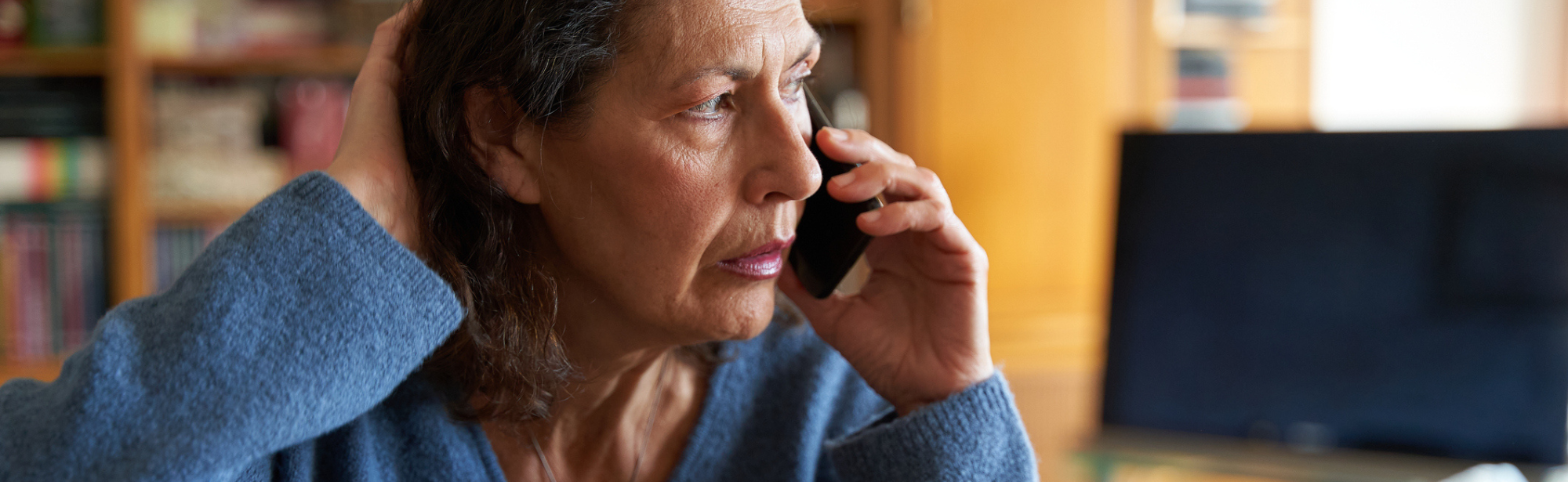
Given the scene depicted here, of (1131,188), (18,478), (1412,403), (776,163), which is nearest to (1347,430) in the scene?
(1412,403)

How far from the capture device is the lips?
0.92 m

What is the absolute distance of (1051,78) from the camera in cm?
264

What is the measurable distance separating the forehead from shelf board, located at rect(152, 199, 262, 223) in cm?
194

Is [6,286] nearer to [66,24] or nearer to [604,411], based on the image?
[66,24]

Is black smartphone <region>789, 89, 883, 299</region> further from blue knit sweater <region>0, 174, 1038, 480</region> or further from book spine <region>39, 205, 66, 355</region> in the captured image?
book spine <region>39, 205, 66, 355</region>

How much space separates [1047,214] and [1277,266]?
1269mm

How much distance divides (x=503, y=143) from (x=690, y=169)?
18 cm

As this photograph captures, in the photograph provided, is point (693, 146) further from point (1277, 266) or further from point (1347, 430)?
point (1347, 430)

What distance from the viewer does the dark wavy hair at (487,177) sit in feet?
2.76

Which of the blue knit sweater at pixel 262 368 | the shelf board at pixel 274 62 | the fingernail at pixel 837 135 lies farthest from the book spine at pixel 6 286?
the fingernail at pixel 837 135

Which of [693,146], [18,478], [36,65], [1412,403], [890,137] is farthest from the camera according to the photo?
[890,137]

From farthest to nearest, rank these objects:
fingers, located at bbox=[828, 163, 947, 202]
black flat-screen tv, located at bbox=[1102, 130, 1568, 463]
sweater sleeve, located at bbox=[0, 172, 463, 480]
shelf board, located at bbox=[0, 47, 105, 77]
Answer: shelf board, located at bbox=[0, 47, 105, 77] → black flat-screen tv, located at bbox=[1102, 130, 1568, 463] → fingers, located at bbox=[828, 163, 947, 202] → sweater sleeve, located at bbox=[0, 172, 463, 480]

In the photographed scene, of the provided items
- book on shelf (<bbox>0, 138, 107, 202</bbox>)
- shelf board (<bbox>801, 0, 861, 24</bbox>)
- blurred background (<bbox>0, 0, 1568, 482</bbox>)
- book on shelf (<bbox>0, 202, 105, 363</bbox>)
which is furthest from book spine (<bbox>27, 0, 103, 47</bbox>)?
shelf board (<bbox>801, 0, 861, 24</bbox>)

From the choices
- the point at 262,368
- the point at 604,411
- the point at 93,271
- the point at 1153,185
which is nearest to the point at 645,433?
the point at 604,411
